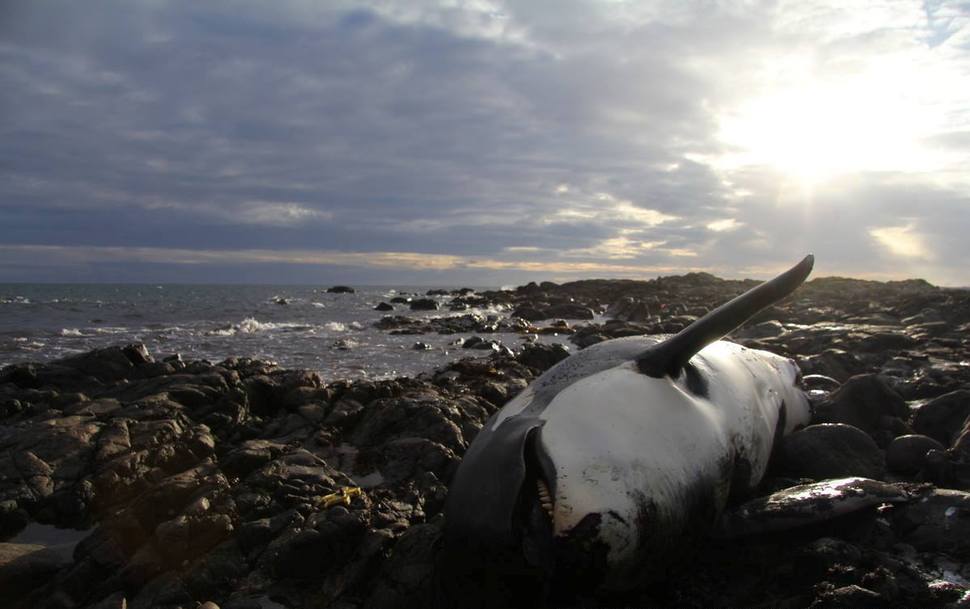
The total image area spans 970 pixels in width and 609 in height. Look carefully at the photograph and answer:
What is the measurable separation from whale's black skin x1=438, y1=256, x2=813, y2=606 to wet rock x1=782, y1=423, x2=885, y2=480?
1.09m

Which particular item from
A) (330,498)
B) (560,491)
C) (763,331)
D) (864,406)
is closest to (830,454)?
(864,406)

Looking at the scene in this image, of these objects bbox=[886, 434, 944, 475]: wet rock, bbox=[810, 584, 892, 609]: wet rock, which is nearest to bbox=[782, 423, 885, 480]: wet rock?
bbox=[886, 434, 944, 475]: wet rock

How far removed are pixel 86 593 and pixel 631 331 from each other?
15413 mm

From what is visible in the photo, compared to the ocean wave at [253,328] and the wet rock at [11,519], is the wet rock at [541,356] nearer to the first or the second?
the wet rock at [11,519]

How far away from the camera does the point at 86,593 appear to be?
→ 14.5ft

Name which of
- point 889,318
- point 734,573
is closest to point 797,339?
point 889,318

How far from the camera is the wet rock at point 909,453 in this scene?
5398mm

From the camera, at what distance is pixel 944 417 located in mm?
6316

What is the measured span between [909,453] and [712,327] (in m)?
2.30

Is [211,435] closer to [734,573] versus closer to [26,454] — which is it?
[26,454]

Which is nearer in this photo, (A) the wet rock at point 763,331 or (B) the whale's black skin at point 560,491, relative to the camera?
(B) the whale's black skin at point 560,491

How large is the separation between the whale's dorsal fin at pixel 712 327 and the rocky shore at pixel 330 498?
3.68 ft

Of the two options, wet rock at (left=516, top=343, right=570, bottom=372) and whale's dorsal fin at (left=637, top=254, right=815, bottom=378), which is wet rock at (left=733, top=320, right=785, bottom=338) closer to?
wet rock at (left=516, top=343, right=570, bottom=372)

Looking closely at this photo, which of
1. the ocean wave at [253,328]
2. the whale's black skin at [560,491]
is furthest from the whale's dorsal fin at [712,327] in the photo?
the ocean wave at [253,328]
